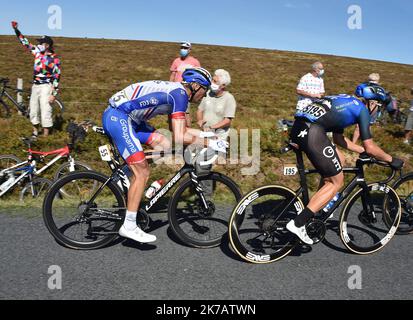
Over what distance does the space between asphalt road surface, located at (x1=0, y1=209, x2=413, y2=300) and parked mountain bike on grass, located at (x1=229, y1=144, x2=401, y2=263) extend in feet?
0.57

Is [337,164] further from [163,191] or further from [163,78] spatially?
[163,78]

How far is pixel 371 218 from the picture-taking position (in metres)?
4.54

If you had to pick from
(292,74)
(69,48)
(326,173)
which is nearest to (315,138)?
(326,173)

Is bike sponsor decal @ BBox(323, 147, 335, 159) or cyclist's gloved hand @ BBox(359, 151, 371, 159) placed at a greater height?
bike sponsor decal @ BBox(323, 147, 335, 159)

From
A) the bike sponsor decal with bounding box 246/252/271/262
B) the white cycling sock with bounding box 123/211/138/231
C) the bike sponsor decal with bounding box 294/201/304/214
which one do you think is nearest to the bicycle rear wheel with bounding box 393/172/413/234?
the bike sponsor decal with bounding box 294/201/304/214

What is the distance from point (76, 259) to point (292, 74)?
88.2 ft

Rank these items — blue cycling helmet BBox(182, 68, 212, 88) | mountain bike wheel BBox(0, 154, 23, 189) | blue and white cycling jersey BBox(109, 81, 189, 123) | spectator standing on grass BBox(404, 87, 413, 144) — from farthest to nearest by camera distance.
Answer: spectator standing on grass BBox(404, 87, 413, 144) < mountain bike wheel BBox(0, 154, 23, 189) < blue cycling helmet BBox(182, 68, 212, 88) < blue and white cycling jersey BBox(109, 81, 189, 123)

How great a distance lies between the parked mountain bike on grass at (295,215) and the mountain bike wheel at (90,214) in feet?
4.72

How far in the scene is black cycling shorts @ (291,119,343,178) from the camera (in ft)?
13.2

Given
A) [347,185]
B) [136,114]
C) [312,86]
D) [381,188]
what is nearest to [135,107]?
[136,114]

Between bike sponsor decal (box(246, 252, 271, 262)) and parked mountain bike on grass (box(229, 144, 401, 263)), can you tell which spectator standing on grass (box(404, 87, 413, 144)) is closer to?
parked mountain bike on grass (box(229, 144, 401, 263))

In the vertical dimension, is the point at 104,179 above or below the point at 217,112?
below

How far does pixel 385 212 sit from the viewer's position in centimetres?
476
